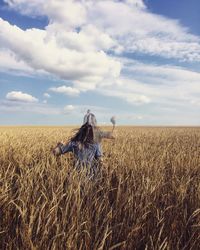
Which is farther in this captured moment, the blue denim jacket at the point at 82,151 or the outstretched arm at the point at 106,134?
the outstretched arm at the point at 106,134

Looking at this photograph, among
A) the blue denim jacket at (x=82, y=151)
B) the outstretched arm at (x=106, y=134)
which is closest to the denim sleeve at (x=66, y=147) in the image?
the blue denim jacket at (x=82, y=151)

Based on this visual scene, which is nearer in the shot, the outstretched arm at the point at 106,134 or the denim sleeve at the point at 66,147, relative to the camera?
the denim sleeve at the point at 66,147

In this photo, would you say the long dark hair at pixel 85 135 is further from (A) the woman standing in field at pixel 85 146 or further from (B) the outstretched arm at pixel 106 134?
(B) the outstretched arm at pixel 106 134

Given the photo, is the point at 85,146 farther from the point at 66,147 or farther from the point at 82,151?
the point at 66,147

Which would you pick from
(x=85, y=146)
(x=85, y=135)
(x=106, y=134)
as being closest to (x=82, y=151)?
(x=85, y=146)

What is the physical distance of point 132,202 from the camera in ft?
11.7

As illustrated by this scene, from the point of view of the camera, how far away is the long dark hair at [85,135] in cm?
529

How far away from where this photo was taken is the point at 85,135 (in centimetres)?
535

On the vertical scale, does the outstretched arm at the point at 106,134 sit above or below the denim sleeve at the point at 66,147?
above

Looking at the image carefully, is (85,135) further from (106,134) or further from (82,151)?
(106,134)

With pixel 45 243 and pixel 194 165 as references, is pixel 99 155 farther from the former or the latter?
pixel 45 243

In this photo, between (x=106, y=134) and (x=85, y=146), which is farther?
(x=106, y=134)

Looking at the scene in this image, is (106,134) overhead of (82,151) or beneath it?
overhead

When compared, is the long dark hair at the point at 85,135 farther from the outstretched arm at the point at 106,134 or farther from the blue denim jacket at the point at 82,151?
the outstretched arm at the point at 106,134
